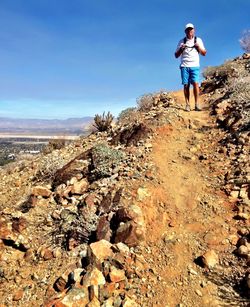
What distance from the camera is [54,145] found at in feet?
36.2

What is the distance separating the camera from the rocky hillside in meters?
4.71

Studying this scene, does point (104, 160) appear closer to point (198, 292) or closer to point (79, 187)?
point (79, 187)

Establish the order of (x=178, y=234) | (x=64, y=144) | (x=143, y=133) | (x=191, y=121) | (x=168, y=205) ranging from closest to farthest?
(x=178, y=234) → (x=168, y=205) → (x=143, y=133) → (x=191, y=121) → (x=64, y=144)

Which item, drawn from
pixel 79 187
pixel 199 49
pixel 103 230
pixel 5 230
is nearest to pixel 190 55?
pixel 199 49

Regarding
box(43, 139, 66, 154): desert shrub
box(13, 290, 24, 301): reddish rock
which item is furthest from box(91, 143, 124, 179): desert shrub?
box(43, 139, 66, 154): desert shrub

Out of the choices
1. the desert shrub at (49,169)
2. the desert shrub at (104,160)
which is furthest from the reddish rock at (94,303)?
the desert shrub at (49,169)

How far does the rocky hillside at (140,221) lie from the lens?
4711mm

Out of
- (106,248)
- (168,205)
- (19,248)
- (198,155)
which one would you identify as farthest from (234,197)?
(19,248)

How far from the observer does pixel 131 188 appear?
6.16 m

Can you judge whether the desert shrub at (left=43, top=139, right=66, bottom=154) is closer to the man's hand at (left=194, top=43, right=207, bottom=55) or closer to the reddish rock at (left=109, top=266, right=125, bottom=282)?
the man's hand at (left=194, top=43, right=207, bottom=55)

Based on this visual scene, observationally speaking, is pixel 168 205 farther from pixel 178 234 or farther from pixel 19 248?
pixel 19 248

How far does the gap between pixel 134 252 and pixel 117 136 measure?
13.0 feet

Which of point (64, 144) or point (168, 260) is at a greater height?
point (64, 144)

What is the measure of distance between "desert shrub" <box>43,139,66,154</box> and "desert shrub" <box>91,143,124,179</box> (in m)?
3.61
